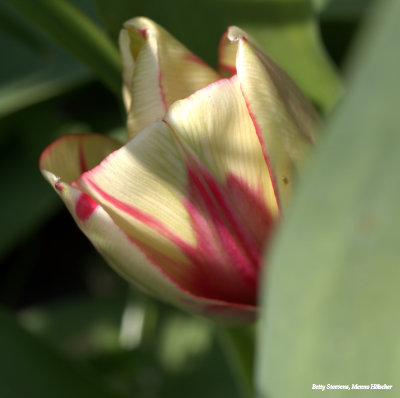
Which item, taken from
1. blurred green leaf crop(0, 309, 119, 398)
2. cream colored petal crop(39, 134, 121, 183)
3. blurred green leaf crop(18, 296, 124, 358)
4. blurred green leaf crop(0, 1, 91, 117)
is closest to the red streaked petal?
cream colored petal crop(39, 134, 121, 183)

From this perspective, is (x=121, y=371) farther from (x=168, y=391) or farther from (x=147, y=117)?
(x=147, y=117)

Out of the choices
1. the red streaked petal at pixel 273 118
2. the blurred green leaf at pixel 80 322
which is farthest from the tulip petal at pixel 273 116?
the blurred green leaf at pixel 80 322

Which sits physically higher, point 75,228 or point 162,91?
point 162,91

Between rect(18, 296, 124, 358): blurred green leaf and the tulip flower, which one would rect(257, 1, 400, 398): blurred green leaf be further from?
rect(18, 296, 124, 358): blurred green leaf

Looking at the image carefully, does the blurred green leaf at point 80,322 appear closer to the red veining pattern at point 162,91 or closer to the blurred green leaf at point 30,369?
the blurred green leaf at point 30,369

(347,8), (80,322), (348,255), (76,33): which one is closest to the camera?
(348,255)

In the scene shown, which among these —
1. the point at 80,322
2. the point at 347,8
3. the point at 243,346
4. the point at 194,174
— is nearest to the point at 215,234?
the point at 194,174

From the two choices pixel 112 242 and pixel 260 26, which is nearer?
pixel 112 242

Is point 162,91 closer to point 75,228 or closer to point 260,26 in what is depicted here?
point 260,26
